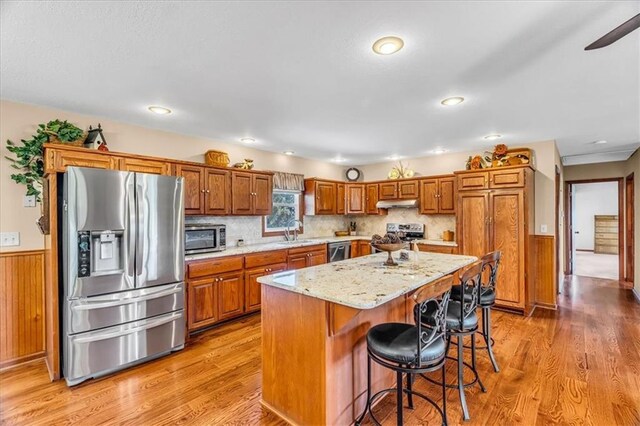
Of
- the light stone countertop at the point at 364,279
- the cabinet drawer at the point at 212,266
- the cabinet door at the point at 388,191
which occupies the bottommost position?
the cabinet drawer at the point at 212,266

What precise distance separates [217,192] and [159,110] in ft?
3.93

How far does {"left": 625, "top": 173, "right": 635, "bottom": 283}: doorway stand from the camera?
17.7 feet

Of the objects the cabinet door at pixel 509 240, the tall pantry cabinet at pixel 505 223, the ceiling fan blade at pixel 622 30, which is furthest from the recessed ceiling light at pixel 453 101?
the cabinet door at pixel 509 240

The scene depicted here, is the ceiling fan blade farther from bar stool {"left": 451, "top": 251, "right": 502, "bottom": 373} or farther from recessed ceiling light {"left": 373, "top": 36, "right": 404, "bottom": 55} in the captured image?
bar stool {"left": 451, "top": 251, "right": 502, "bottom": 373}

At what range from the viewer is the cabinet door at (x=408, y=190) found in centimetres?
545

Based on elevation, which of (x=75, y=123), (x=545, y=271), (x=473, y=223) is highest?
(x=75, y=123)

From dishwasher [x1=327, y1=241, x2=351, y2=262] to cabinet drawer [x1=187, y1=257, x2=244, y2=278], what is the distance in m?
1.80

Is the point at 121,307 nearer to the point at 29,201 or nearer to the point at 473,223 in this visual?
the point at 29,201

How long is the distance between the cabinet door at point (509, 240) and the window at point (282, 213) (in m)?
3.13

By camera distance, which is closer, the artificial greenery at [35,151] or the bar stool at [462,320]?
the bar stool at [462,320]

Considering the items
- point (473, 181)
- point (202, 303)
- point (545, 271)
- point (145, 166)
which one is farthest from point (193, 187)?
point (545, 271)

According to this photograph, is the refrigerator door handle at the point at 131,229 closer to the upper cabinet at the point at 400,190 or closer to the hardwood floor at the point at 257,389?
the hardwood floor at the point at 257,389

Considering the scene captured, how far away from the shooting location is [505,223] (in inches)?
165

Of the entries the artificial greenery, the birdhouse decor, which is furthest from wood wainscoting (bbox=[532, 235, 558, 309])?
the artificial greenery
